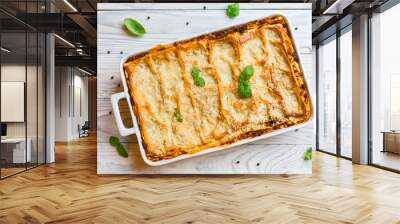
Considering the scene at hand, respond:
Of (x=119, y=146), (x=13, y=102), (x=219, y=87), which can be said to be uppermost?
(x=219, y=87)

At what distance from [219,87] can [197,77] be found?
25 cm

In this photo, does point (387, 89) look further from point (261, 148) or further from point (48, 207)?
point (48, 207)

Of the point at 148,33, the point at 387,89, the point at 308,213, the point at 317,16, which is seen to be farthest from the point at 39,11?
the point at 387,89

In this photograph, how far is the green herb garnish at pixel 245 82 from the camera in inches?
147

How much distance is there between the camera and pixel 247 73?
3752 millimetres

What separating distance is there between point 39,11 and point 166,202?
12.2ft

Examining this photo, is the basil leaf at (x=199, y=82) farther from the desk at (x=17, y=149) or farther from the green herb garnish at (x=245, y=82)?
the desk at (x=17, y=149)

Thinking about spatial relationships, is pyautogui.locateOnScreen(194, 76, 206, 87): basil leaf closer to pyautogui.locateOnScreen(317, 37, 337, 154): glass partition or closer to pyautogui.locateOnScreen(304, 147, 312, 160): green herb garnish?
pyautogui.locateOnScreen(304, 147, 312, 160): green herb garnish

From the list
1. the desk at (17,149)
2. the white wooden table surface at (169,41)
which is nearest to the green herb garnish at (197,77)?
the white wooden table surface at (169,41)

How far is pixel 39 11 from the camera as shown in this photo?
17.4ft

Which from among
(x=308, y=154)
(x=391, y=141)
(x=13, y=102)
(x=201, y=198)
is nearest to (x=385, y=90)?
(x=391, y=141)

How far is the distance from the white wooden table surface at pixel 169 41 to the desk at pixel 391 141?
6.05 feet

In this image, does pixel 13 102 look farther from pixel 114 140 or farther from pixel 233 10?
pixel 233 10

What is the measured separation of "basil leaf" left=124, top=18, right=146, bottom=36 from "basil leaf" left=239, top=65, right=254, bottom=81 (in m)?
1.22
